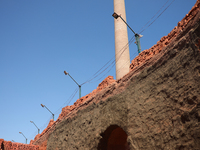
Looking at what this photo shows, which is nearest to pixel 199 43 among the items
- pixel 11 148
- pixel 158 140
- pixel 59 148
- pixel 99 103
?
pixel 158 140

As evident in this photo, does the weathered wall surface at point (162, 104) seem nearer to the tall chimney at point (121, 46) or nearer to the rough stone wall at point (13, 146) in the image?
the rough stone wall at point (13, 146)

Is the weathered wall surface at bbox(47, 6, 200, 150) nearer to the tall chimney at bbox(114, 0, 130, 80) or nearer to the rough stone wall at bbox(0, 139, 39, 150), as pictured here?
the rough stone wall at bbox(0, 139, 39, 150)

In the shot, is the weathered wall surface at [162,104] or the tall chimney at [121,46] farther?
the tall chimney at [121,46]

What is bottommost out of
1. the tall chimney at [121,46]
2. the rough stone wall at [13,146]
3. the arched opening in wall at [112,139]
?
the arched opening in wall at [112,139]

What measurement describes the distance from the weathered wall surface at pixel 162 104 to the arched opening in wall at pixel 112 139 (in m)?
0.04

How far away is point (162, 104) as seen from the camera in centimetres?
609

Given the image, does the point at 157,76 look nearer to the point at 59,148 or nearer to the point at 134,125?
the point at 134,125

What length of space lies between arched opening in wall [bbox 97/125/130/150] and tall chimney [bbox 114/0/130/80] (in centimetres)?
1095

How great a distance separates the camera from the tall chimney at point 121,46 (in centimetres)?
1998

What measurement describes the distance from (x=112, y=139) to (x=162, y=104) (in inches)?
133

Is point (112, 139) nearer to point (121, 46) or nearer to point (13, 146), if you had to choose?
point (13, 146)

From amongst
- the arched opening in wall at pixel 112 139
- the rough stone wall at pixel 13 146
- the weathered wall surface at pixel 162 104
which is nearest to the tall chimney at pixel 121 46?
the rough stone wall at pixel 13 146

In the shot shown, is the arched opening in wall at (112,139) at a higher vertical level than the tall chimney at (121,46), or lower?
lower

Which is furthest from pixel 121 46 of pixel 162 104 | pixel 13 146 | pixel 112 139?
pixel 162 104
